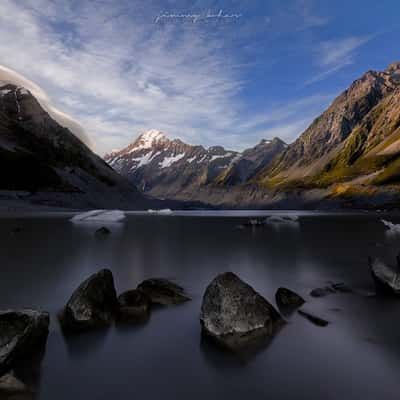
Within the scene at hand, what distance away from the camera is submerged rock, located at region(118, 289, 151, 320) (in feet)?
34.6

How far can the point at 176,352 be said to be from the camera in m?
7.97

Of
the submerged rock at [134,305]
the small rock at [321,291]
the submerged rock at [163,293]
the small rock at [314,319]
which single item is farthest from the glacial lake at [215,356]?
the submerged rock at [163,293]

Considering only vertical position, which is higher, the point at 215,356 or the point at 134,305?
the point at 134,305

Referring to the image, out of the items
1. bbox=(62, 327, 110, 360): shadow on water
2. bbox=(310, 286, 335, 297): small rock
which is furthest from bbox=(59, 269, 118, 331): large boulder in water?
bbox=(310, 286, 335, 297): small rock

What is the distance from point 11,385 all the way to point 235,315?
221 inches

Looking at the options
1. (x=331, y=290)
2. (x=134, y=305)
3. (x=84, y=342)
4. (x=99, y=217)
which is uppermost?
(x=99, y=217)

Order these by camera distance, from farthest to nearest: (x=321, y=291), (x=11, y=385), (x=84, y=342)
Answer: (x=321, y=291) < (x=84, y=342) < (x=11, y=385)

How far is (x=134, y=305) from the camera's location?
11133mm

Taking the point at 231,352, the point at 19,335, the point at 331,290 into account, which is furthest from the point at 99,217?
the point at 231,352

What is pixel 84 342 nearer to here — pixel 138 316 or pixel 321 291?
pixel 138 316

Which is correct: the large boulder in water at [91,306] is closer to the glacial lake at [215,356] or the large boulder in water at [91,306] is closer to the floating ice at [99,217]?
the glacial lake at [215,356]

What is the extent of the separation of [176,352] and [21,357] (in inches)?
147

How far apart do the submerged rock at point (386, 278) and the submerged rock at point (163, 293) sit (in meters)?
8.60

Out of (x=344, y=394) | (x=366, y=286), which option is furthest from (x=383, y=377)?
(x=366, y=286)
